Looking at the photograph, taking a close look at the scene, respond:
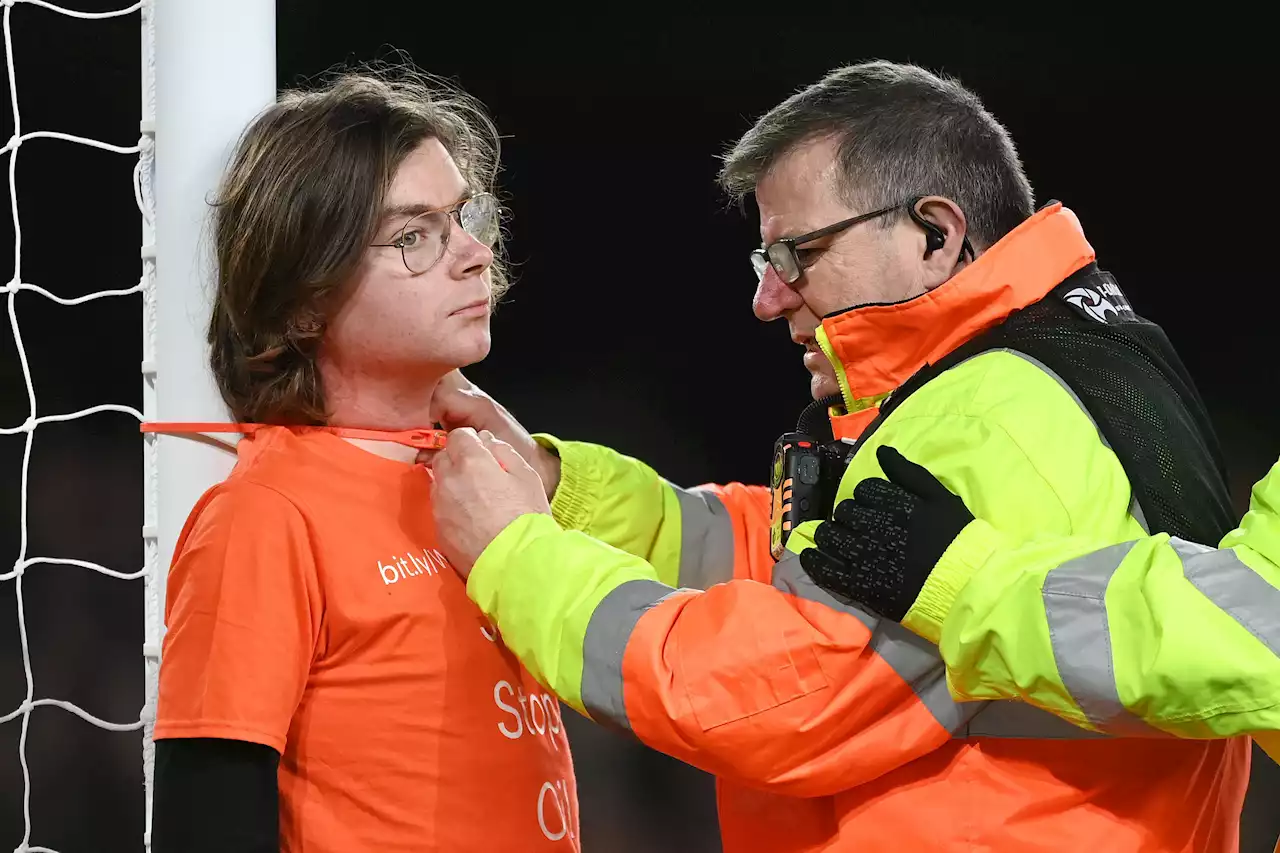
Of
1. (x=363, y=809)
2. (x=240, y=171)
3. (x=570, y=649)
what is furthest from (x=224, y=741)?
(x=240, y=171)

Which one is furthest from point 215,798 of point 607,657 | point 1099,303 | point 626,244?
point 626,244

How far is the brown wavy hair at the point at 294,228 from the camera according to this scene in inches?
42.9

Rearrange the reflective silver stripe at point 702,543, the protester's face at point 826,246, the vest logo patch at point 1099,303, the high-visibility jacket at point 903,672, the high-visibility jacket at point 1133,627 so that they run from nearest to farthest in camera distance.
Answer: the high-visibility jacket at point 1133,627
the high-visibility jacket at point 903,672
the vest logo patch at point 1099,303
the protester's face at point 826,246
the reflective silver stripe at point 702,543

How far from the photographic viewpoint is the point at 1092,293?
1.05m

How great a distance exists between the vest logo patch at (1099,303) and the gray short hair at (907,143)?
117mm

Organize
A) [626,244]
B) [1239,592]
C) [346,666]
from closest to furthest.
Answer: [1239,592], [346,666], [626,244]

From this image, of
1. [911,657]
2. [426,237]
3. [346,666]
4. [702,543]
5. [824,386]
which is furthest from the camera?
[702,543]

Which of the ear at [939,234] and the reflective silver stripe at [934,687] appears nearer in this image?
the reflective silver stripe at [934,687]

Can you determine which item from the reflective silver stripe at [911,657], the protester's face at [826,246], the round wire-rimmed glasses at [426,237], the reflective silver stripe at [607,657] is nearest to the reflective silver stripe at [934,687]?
the reflective silver stripe at [911,657]

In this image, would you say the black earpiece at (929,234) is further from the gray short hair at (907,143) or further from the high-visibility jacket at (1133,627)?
the high-visibility jacket at (1133,627)

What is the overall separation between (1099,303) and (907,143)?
0.73ft

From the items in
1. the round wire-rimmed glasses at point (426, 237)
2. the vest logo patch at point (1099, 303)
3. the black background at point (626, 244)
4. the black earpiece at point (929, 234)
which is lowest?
the black background at point (626, 244)

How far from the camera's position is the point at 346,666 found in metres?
1.03

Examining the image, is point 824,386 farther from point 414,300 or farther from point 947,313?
point 414,300
